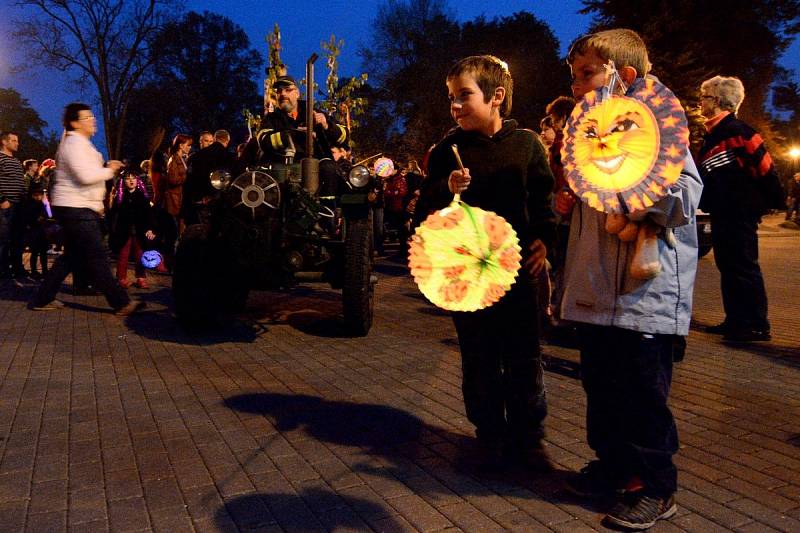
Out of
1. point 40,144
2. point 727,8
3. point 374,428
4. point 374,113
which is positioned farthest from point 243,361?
point 40,144

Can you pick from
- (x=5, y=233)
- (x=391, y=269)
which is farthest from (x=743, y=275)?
(x=5, y=233)

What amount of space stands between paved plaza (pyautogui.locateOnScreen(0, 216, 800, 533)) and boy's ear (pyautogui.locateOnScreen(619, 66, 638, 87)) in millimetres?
1702

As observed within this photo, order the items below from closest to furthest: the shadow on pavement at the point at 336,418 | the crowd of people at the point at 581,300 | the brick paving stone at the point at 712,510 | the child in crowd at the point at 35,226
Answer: the crowd of people at the point at 581,300, the brick paving stone at the point at 712,510, the shadow on pavement at the point at 336,418, the child in crowd at the point at 35,226

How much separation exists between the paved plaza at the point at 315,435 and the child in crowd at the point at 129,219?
113 inches

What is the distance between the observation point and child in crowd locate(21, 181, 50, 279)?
11164 millimetres

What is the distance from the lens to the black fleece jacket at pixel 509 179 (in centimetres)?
311

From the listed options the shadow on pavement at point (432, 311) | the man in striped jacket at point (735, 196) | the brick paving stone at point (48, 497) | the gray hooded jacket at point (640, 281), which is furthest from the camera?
the shadow on pavement at point (432, 311)

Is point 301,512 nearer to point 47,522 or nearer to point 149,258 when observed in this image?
point 47,522

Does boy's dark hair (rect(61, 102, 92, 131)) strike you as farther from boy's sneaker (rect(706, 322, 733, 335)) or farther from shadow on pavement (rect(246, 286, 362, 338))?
boy's sneaker (rect(706, 322, 733, 335))

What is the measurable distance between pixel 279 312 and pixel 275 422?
3782 millimetres

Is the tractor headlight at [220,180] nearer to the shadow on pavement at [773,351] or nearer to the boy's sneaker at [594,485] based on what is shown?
the boy's sneaker at [594,485]

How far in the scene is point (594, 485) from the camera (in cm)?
303

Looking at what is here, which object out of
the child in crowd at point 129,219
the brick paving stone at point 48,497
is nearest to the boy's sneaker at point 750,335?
the brick paving stone at point 48,497

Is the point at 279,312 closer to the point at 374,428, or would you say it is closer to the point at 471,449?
the point at 374,428
